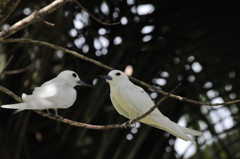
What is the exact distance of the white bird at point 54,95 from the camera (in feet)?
7.01

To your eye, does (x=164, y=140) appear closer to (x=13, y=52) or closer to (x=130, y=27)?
(x=130, y=27)

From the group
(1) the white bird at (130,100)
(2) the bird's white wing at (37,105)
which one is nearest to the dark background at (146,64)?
(1) the white bird at (130,100)

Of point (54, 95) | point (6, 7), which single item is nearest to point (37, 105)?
point (54, 95)

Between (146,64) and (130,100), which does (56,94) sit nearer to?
(130,100)

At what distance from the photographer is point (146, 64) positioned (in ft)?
13.0

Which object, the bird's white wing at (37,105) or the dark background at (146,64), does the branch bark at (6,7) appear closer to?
the bird's white wing at (37,105)

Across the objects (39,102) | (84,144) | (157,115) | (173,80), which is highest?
→ (173,80)

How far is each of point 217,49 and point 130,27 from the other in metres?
0.83

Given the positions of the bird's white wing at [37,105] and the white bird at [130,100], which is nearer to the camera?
the bird's white wing at [37,105]

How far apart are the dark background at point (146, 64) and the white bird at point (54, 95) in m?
0.93

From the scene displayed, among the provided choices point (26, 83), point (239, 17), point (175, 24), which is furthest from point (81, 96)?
point (239, 17)

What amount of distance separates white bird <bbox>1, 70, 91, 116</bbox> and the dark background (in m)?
0.93

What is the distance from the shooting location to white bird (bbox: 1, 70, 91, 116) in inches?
84.1

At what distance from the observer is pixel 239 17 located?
3941mm
